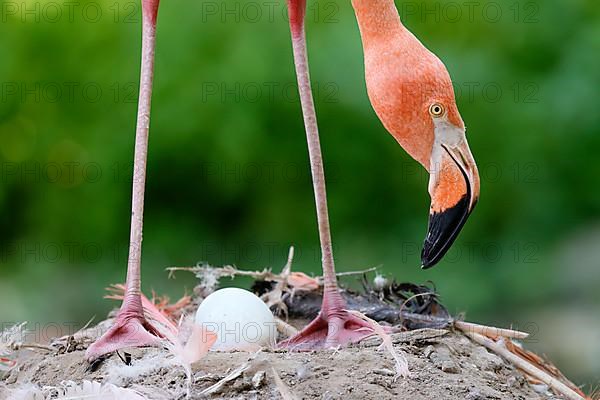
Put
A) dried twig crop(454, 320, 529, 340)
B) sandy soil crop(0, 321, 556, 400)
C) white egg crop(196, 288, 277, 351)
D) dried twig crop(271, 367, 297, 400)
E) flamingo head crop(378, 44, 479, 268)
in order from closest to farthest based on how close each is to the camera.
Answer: dried twig crop(271, 367, 297, 400), sandy soil crop(0, 321, 556, 400), flamingo head crop(378, 44, 479, 268), white egg crop(196, 288, 277, 351), dried twig crop(454, 320, 529, 340)

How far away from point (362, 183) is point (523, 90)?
33.3 inches

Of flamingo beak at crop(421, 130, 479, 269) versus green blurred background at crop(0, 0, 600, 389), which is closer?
flamingo beak at crop(421, 130, 479, 269)

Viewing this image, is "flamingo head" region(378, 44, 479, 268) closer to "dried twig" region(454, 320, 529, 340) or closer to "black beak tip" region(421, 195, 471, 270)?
"black beak tip" region(421, 195, 471, 270)

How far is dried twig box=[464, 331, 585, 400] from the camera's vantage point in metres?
2.17

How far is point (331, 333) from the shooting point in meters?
2.10

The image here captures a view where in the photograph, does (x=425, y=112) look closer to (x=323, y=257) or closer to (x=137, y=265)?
(x=323, y=257)

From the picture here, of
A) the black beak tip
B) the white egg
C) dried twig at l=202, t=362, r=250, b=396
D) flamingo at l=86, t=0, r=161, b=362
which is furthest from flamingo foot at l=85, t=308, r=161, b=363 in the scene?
the black beak tip

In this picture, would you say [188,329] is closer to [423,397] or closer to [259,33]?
[423,397]

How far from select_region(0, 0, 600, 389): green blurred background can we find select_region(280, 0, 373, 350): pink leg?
1.74 meters

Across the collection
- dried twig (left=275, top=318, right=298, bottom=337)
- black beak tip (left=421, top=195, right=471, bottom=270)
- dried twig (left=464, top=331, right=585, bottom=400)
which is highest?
black beak tip (left=421, top=195, right=471, bottom=270)

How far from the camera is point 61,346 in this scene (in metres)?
2.20

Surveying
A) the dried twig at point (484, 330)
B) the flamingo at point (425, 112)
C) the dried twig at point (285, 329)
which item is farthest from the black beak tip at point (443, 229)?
the dried twig at point (285, 329)

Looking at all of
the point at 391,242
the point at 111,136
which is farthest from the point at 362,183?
the point at 111,136

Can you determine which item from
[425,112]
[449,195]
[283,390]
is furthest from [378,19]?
[283,390]
